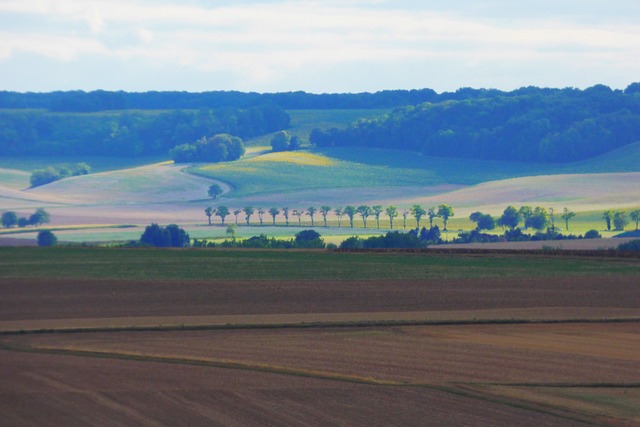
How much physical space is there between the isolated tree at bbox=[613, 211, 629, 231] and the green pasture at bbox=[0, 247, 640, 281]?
69.9 meters

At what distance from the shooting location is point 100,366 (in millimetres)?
31078

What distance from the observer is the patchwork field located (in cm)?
2592

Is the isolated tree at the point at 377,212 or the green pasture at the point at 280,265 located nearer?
the green pasture at the point at 280,265

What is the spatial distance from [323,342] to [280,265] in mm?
23760

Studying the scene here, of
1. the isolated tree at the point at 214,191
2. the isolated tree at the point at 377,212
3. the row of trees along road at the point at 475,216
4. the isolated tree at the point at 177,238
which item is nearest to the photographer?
the isolated tree at the point at 177,238

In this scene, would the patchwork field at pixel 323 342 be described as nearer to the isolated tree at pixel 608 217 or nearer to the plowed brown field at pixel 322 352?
the plowed brown field at pixel 322 352

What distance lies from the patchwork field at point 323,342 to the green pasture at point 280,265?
10.3 inches

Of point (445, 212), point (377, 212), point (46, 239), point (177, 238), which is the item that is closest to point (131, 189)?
point (377, 212)

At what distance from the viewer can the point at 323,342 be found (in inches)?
1389

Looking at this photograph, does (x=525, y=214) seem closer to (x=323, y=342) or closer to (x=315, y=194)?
(x=315, y=194)

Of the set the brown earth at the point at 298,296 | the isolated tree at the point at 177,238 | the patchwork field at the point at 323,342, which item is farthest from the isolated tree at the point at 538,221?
the brown earth at the point at 298,296

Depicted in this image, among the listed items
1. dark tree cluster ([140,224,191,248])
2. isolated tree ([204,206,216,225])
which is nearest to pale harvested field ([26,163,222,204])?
isolated tree ([204,206,216,225])

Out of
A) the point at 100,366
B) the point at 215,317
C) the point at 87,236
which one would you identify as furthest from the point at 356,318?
the point at 87,236

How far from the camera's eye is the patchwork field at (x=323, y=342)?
2592 centimetres
